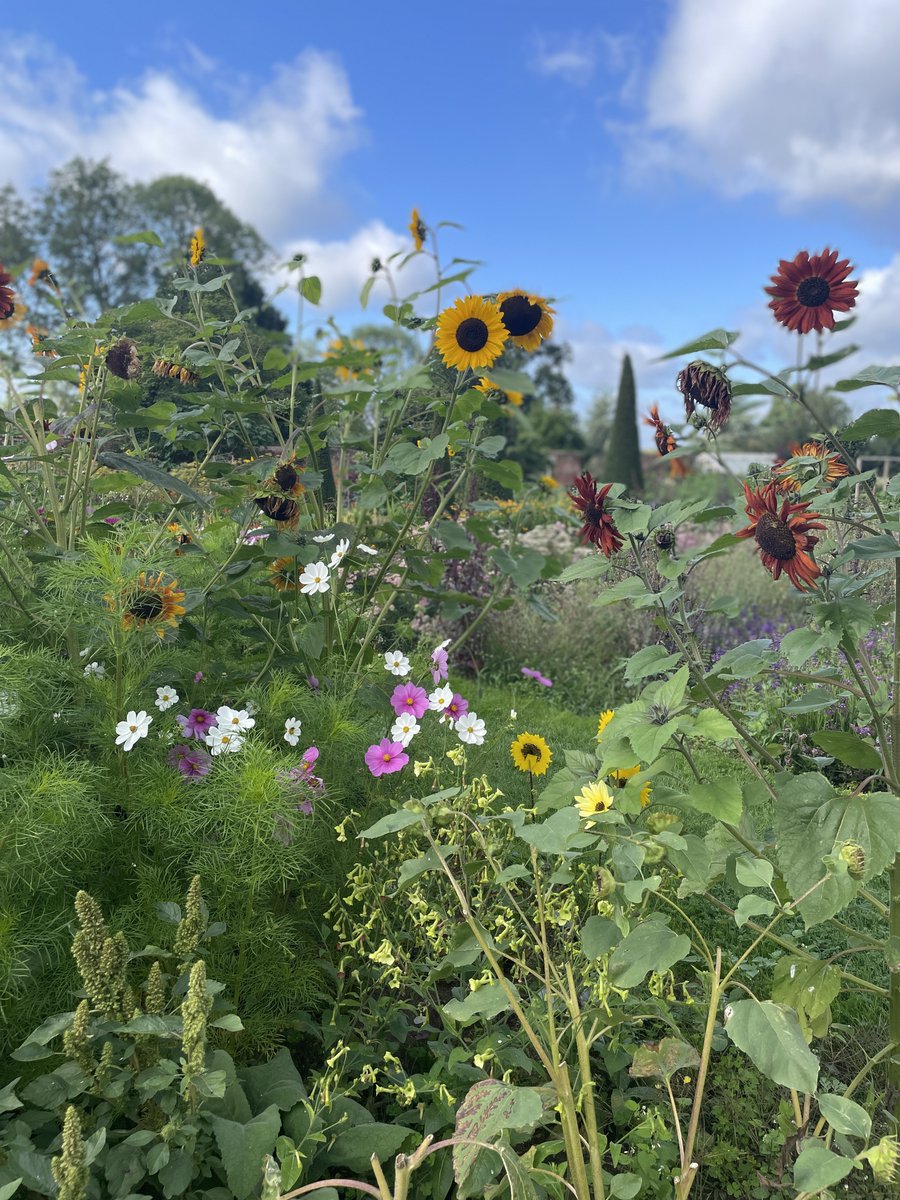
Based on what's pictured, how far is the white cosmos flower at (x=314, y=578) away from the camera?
2.20 meters

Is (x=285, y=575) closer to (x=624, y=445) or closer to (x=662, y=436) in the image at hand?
(x=662, y=436)

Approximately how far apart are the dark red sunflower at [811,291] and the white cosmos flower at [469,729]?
115 centimetres

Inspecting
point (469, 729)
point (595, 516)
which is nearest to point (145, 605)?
point (469, 729)

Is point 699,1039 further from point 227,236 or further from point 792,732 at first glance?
point 227,236

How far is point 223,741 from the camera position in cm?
179

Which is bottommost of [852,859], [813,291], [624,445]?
[852,859]

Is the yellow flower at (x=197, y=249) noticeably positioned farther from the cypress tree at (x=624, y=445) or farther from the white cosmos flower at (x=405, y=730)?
the cypress tree at (x=624, y=445)

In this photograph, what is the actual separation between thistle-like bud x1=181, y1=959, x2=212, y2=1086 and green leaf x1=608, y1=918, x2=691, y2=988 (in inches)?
25.8

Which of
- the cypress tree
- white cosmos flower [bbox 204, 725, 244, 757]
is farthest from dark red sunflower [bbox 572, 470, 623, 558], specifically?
the cypress tree

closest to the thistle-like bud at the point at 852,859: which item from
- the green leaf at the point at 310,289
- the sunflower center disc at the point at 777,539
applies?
the sunflower center disc at the point at 777,539

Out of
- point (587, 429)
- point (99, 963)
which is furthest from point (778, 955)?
point (587, 429)

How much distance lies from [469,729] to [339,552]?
0.60 metres

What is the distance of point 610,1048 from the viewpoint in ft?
5.59

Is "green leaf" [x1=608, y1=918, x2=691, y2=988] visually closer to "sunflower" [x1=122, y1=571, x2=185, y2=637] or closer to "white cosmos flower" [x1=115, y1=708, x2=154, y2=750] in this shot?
"white cosmos flower" [x1=115, y1=708, x2=154, y2=750]
